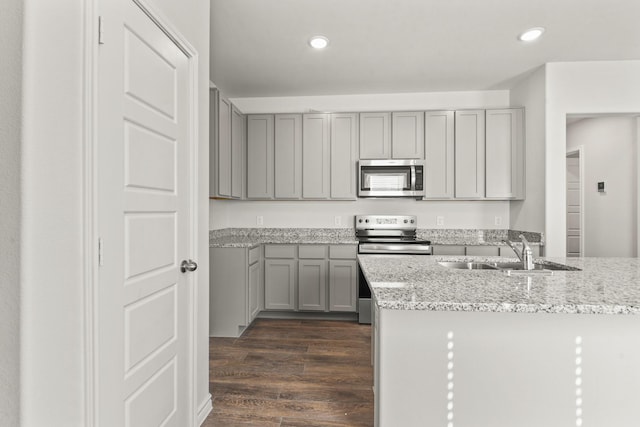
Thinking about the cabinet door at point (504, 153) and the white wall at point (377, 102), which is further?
the white wall at point (377, 102)

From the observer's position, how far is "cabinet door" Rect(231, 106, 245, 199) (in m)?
3.84

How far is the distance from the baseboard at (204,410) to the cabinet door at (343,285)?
1.88 metres

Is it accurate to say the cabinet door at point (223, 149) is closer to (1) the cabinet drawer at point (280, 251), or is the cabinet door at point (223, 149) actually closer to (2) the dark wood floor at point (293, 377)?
(1) the cabinet drawer at point (280, 251)

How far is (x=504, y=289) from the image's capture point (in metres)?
1.37

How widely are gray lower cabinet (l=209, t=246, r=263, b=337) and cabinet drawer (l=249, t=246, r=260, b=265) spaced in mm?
34

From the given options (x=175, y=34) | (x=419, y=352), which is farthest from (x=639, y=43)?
(x=175, y=34)

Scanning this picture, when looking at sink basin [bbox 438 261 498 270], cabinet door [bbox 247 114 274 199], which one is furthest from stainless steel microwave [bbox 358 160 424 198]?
sink basin [bbox 438 261 498 270]

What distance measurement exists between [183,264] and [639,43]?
→ 4.04m

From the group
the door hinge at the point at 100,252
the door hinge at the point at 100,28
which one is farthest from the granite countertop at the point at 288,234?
the door hinge at the point at 100,28

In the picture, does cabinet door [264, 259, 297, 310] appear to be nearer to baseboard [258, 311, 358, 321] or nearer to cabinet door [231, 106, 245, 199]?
baseboard [258, 311, 358, 321]

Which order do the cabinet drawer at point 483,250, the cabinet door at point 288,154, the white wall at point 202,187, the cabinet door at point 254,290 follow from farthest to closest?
the cabinet door at point 288,154, the cabinet drawer at point 483,250, the cabinet door at point 254,290, the white wall at point 202,187

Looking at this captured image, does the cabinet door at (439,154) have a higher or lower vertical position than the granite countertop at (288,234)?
higher

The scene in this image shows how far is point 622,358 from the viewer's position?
4.25 feet

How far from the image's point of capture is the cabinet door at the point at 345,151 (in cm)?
411
